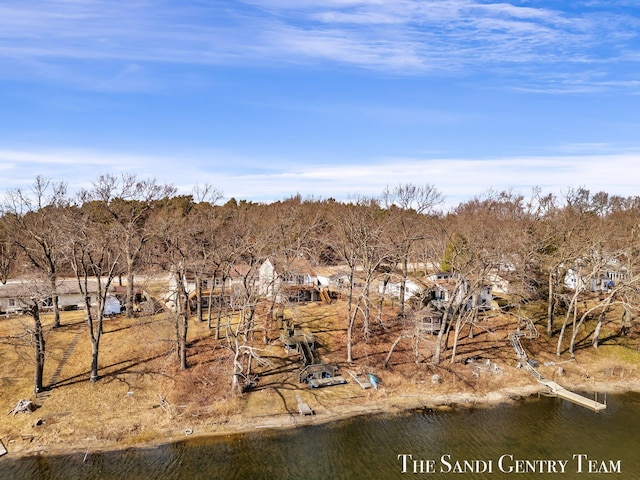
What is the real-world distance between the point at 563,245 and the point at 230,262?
3760 centimetres

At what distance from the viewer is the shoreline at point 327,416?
88.7 feet

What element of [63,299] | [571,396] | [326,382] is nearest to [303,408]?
[326,382]

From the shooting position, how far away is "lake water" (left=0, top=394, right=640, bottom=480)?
83.9 ft

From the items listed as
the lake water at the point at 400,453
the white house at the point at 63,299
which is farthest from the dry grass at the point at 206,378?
the white house at the point at 63,299

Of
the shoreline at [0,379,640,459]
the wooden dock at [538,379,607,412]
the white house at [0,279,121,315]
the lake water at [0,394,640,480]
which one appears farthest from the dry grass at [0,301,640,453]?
the white house at [0,279,121,315]

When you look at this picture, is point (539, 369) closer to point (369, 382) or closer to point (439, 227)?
point (369, 382)

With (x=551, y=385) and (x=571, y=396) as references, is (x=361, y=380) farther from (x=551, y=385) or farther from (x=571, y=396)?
(x=571, y=396)

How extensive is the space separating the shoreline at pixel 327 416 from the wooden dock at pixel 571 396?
0.75m

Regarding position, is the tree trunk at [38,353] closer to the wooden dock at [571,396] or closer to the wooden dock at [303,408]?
the wooden dock at [303,408]

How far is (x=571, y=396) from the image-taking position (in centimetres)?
3638

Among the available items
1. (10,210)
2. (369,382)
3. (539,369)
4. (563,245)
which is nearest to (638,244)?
(563,245)

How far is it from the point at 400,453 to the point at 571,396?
60.4ft

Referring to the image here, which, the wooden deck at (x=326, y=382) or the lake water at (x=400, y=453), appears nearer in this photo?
the lake water at (x=400, y=453)

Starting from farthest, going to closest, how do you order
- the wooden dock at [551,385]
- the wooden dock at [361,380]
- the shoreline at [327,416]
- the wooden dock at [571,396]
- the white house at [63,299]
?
the white house at [63,299] → the wooden dock at [361,380] → the wooden dock at [551,385] → the wooden dock at [571,396] → the shoreline at [327,416]
